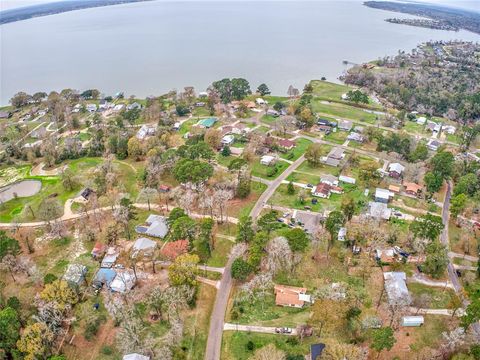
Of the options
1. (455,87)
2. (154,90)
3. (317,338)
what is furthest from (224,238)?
(455,87)

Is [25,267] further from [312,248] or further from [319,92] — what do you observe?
[319,92]

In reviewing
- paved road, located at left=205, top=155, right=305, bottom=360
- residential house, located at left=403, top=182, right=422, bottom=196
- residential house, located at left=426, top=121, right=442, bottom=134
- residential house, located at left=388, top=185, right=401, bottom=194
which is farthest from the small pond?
residential house, located at left=426, top=121, right=442, bottom=134

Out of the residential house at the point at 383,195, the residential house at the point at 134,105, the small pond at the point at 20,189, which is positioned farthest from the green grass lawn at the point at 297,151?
the residential house at the point at 134,105

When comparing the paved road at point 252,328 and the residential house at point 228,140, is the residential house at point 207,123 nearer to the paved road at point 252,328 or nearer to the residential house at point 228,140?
the residential house at point 228,140

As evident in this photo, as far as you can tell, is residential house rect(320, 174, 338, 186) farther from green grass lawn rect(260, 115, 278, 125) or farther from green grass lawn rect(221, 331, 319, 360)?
green grass lawn rect(221, 331, 319, 360)

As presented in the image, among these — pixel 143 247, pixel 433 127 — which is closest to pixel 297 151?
pixel 433 127
